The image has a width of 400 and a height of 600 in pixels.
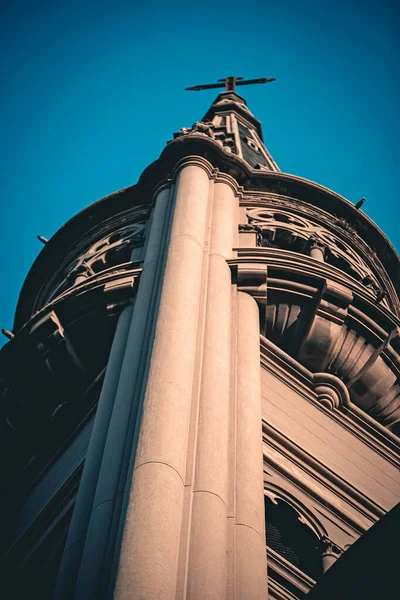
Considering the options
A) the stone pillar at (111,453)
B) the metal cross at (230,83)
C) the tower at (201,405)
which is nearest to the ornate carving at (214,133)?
the tower at (201,405)

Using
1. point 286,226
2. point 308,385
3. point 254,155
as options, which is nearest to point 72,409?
point 308,385

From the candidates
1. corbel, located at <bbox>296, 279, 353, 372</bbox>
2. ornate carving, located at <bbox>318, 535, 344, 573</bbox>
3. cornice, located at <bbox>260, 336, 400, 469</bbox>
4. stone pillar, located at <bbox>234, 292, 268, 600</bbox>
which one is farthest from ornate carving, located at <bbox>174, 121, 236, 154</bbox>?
ornate carving, located at <bbox>318, 535, 344, 573</bbox>

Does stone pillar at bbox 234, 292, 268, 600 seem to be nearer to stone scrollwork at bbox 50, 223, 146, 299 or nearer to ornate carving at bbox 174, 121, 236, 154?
stone scrollwork at bbox 50, 223, 146, 299

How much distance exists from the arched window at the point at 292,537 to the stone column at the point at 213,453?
2.06 metres

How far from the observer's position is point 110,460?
9000 millimetres

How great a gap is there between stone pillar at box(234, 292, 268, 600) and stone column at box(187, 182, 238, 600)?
0.17 metres

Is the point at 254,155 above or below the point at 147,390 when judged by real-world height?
above

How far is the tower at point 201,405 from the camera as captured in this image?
804 cm

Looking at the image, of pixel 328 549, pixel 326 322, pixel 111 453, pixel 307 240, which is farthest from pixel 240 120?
pixel 111 453

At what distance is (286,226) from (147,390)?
10.6 metres

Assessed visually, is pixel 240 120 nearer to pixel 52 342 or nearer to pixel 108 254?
pixel 108 254

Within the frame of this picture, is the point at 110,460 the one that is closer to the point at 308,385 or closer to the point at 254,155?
the point at 308,385

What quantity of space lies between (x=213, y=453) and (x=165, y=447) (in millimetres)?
598

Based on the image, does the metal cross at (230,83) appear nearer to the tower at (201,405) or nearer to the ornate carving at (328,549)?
the tower at (201,405)
